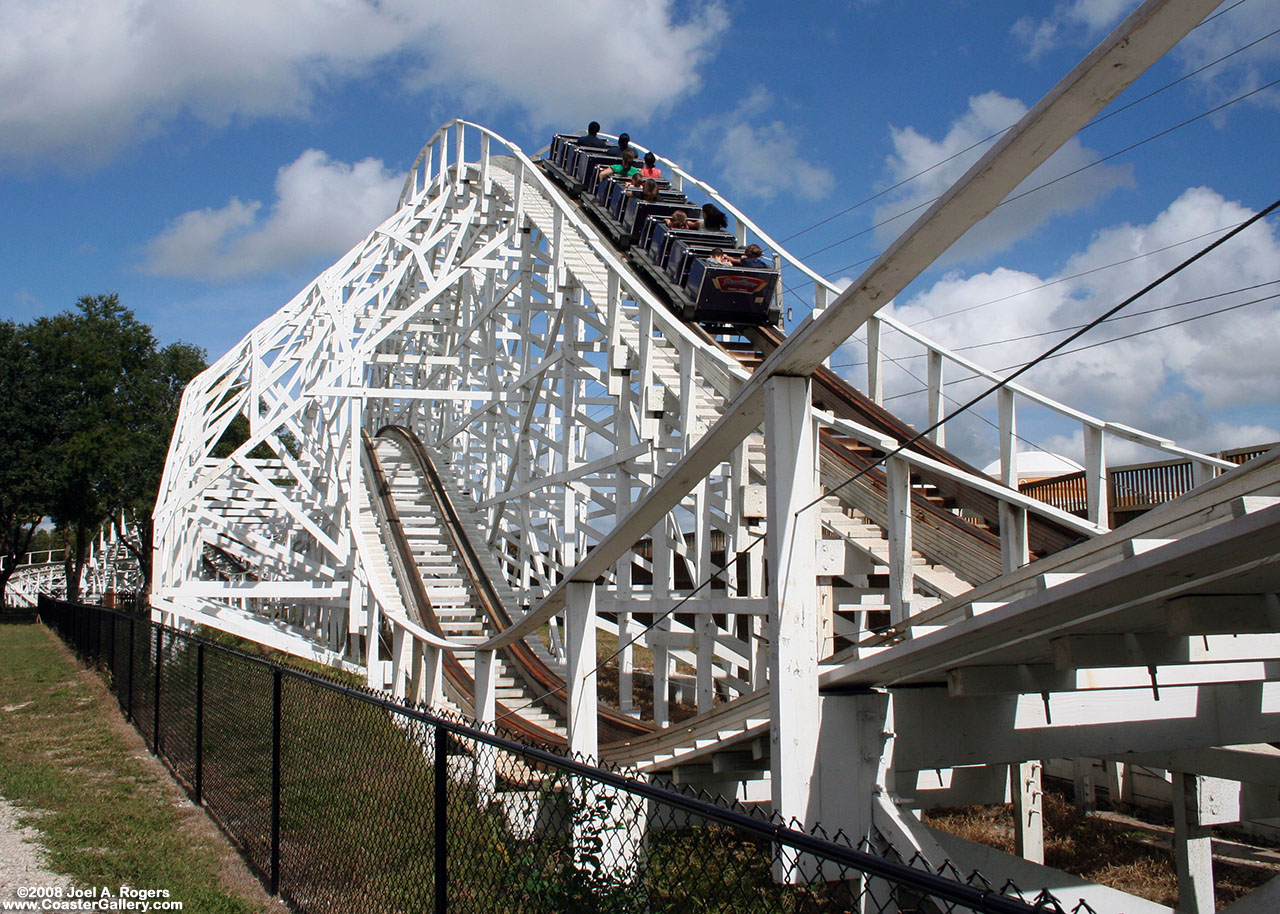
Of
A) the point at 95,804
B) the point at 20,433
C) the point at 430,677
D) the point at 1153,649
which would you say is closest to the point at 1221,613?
the point at 1153,649

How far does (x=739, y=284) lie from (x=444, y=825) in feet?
37.4

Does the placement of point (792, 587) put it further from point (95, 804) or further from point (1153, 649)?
point (95, 804)

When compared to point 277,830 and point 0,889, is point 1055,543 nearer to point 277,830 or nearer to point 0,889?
point 277,830

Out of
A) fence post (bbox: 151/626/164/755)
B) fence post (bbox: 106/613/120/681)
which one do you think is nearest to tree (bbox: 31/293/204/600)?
fence post (bbox: 106/613/120/681)

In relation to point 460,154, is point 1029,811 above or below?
below

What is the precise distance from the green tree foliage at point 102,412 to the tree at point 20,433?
145 mm

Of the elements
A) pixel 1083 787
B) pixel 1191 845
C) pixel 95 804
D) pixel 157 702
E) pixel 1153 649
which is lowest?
pixel 1083 787

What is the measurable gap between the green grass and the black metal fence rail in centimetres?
33

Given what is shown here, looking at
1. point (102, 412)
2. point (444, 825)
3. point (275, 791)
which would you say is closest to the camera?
point (444, 825)

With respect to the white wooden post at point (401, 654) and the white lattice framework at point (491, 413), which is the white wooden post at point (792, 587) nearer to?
the white lattice framework at point (491, 413)

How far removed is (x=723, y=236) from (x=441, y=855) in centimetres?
1320

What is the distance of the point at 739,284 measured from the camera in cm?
1454

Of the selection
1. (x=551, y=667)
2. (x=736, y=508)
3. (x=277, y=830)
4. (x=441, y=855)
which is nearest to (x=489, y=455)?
(x=551, y=667)

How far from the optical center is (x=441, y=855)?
4.08m
